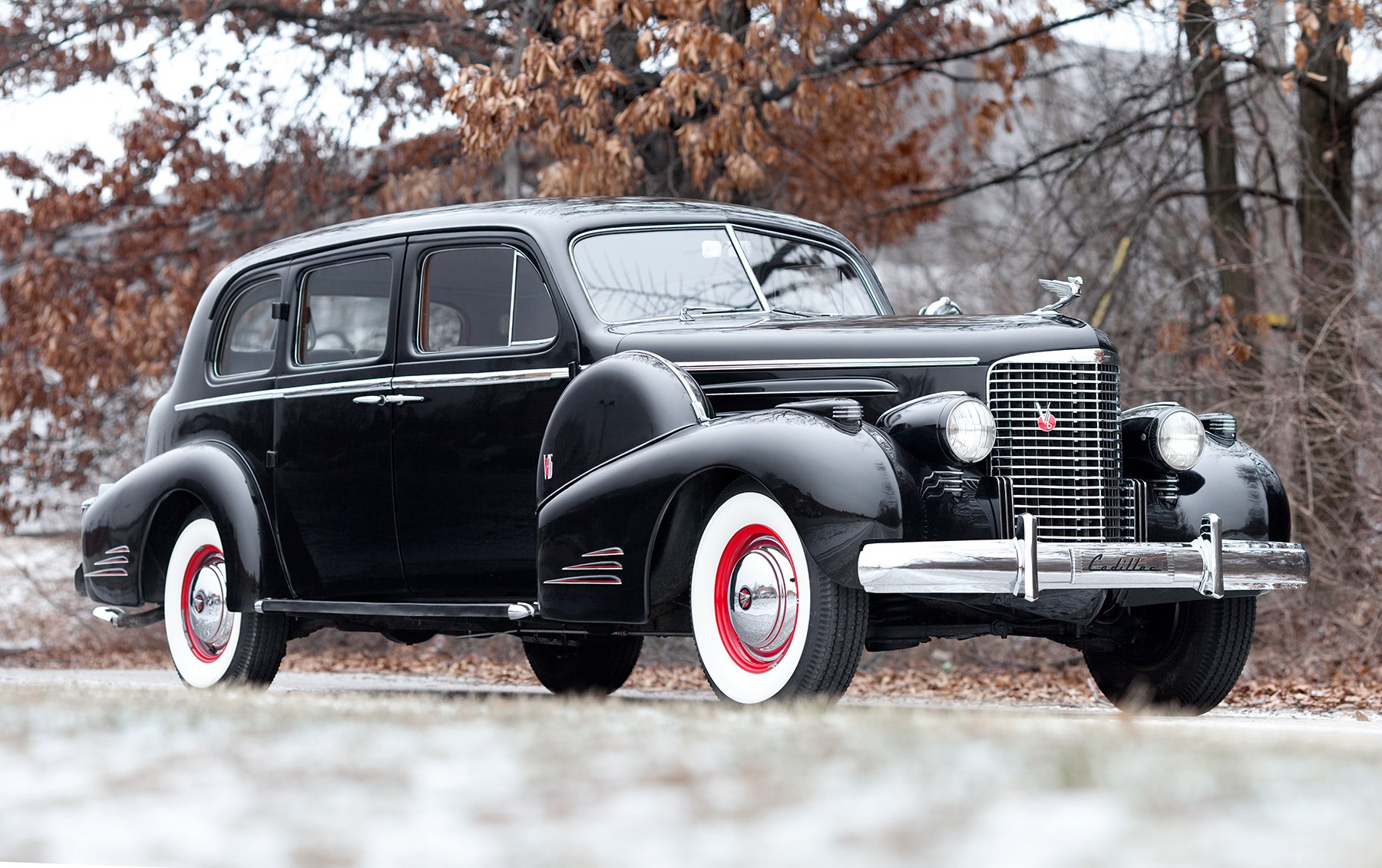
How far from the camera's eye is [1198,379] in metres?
12.1

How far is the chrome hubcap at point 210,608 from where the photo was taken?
822 cm

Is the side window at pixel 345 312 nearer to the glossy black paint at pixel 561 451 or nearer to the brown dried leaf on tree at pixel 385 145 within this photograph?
the glossy black paint at pixel 561 451

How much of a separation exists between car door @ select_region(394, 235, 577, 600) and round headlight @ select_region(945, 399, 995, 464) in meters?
1.74

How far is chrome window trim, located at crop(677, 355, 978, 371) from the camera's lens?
626cm

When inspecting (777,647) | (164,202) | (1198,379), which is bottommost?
(777,647)

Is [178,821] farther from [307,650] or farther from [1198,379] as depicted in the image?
[307,650]

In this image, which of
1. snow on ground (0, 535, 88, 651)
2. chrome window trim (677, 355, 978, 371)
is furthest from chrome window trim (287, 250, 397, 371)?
snow on ground (0, 535, 88, 651)

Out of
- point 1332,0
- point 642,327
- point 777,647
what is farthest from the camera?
point 1332,0

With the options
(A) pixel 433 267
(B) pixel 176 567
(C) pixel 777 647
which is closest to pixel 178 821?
(C) pixel 777 647

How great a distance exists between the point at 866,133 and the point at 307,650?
695cm

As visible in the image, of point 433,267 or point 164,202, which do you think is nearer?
point 433,267

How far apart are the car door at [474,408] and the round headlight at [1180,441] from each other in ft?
7.59

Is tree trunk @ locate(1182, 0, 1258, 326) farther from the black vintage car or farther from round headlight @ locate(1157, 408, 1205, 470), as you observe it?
round headlight @ locate(1157, 408, 1205, 470)

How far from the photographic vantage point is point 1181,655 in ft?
22.8
